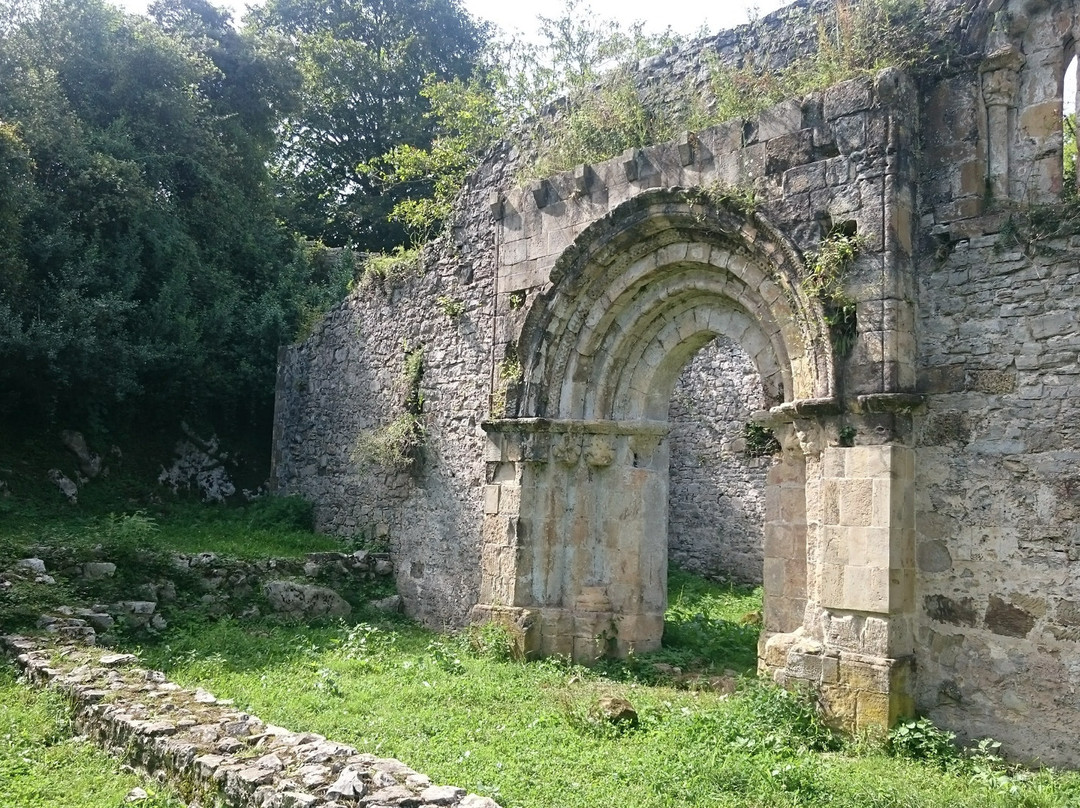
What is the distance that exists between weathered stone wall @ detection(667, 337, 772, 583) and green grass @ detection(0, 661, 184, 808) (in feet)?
30.4

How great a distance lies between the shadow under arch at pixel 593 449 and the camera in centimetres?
798

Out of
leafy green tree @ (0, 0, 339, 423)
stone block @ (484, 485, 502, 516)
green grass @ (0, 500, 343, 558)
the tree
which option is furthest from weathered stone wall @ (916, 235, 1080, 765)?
the tree

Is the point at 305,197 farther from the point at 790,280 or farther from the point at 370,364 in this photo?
the point at 790,280

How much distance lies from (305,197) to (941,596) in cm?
2042

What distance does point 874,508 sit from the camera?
5.85m

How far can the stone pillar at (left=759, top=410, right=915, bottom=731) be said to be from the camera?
572 centimetres

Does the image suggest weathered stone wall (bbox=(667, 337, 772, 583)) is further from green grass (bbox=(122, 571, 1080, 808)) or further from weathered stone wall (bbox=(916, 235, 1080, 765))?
weathered stone wall (bbox=(916, 235, 1080, 765))

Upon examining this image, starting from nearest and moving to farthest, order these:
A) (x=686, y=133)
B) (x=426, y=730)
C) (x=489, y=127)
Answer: (x=426, y=730) → (x=686, y=133) → (x=489, y=127)

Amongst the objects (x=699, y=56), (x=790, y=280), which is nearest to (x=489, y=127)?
(x=699, y=56)

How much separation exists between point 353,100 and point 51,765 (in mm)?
21912

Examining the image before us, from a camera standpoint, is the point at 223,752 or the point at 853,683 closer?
the point at 223,752

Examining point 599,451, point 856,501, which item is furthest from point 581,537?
point 856,501

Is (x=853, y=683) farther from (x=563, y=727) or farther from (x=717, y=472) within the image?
(x=717, y=472)

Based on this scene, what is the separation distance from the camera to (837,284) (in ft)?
20.3
